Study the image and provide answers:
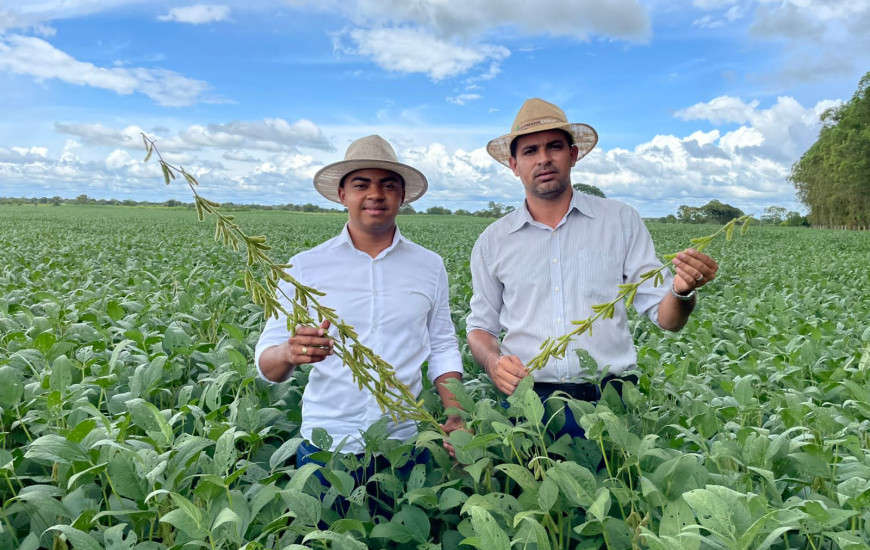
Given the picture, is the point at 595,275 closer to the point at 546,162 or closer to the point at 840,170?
the point at 546,162

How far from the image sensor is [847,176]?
157 ft

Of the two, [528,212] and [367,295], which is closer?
[367,295]

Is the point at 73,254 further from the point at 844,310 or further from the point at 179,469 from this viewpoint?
the point at 844,310

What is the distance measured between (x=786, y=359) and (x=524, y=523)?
342 centimetres

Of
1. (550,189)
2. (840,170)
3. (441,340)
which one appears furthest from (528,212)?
(840,170)

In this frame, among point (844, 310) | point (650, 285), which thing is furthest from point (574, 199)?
point (844, 310)

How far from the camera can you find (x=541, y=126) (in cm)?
259

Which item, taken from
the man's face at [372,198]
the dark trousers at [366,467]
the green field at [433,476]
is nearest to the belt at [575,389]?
the green field at [433,476]

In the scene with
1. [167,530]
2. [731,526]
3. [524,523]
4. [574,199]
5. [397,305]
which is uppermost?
[574,199]

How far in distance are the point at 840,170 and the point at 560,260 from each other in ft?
184

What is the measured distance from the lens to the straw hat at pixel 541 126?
262 cm

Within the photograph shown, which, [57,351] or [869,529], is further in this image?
[57,351]

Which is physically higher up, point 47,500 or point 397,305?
point 397,305

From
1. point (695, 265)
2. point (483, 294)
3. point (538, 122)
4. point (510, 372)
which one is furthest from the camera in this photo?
point (483, 294)
